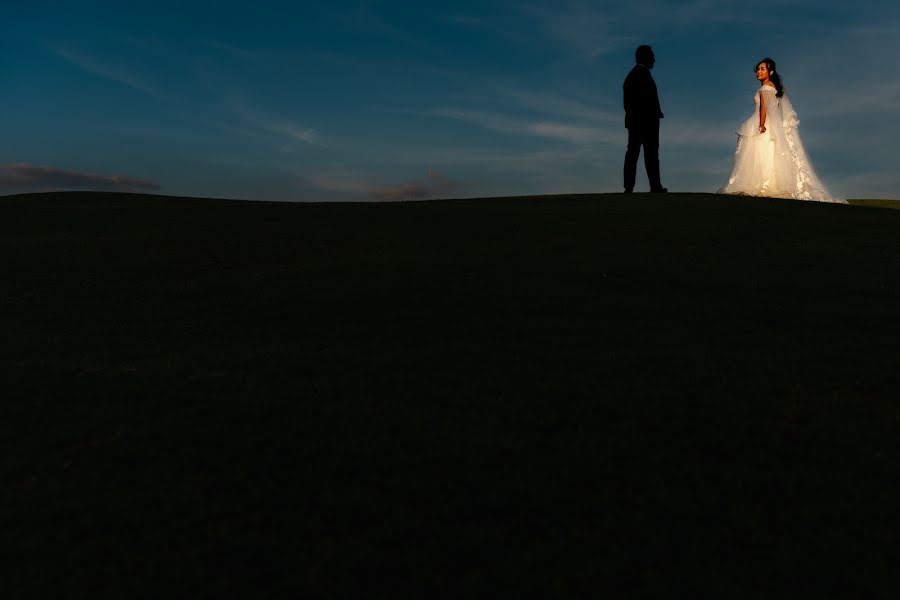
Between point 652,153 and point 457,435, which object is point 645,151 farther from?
point 457,435

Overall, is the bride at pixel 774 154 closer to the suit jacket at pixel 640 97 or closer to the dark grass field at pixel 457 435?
the suit jacket at pixel 640 97

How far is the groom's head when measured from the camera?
13648 mm

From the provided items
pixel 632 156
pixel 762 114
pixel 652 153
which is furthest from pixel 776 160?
pixel 632 156

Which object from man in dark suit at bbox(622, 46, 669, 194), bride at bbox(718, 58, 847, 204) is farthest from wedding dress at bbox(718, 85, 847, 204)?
man in dark suit at bbox(622, 46, 669, 194)

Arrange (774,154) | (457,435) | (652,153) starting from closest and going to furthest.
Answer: (457,435), (652,153), (774,154)

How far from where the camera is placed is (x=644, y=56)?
13648 millimetres

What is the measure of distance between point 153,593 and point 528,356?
237cm

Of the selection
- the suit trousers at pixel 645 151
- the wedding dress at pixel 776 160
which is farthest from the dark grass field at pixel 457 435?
the wedding dress at pixel 776 160

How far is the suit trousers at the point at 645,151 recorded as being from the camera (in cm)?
1366

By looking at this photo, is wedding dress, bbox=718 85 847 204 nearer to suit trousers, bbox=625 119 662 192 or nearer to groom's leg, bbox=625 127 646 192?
suit trousers, bbox=625 119 662 192

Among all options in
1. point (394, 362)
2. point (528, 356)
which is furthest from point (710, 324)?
point (394, 362)

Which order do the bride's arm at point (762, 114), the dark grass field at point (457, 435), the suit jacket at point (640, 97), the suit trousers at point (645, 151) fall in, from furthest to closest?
the bride's arm at point (762, 114)
the suit trousers at point (645, 151)
the suit jacket at point (640, 97)
the dark grass field at point (457, 435)

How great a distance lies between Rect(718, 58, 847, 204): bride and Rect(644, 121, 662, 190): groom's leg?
1.80 meters

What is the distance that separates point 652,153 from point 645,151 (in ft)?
0.48
